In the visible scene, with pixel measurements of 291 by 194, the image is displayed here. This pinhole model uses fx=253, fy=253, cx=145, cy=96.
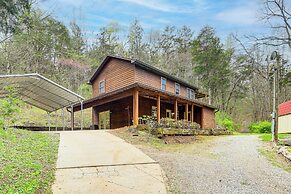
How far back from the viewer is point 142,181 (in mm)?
6059

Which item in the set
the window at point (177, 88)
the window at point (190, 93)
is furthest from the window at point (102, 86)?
the window at point (190, 93)

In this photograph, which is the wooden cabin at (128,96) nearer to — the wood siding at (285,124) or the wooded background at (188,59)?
the wood siding at (285,124)

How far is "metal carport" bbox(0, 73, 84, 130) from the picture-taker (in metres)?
12.8

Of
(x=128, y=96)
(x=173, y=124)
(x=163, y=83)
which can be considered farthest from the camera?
(x=163, y=83)

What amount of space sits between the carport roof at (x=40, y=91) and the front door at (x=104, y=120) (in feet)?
13.7

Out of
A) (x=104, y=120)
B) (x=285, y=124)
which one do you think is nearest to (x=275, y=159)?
(x=285, y=124)

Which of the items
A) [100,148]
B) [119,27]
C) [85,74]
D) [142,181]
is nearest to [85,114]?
[85,74]

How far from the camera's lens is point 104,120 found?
2234 centimetres

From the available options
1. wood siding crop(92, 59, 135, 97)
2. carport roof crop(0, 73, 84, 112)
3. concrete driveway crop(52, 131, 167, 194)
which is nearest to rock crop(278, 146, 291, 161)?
concrete driveway crop(52, 131, 167, 194)

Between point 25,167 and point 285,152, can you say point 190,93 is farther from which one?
point 25,167

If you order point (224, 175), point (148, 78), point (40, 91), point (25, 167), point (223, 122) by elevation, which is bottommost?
point (223, 122)

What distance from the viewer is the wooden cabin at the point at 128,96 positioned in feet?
58.0

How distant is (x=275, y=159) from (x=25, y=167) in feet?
27.4

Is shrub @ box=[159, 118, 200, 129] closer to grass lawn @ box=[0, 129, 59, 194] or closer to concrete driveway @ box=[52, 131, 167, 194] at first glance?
concrete driveway @ box=[52, 131, 167, 194]
